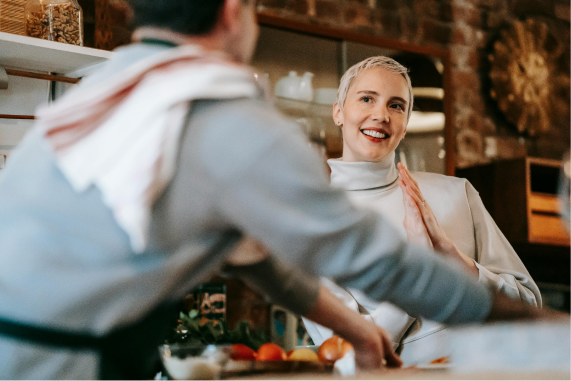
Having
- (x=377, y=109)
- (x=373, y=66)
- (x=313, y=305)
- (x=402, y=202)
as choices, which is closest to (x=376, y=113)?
(x=377, y=109)

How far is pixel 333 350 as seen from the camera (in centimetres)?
108

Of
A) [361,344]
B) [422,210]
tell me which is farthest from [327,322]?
[422,210]

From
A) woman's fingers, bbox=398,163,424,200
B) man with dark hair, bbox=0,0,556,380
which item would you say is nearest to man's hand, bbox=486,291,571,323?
man with dark hair, bbox=0,0,556,380

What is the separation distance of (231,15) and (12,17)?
155cm

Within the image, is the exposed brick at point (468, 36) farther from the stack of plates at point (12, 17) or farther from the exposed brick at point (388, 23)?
the stack of plates at point (12, 17)

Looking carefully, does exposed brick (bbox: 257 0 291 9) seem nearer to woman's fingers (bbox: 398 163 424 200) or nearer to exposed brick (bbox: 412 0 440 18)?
exposed brick (bbox: 412 0 440 18)

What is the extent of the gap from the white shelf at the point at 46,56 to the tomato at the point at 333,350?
143 centimetres

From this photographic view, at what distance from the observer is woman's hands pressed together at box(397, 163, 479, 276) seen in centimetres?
150

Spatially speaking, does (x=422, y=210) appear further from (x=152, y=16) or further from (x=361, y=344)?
(x=152, y=16)

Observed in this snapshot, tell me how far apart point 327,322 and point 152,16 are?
0.52 m

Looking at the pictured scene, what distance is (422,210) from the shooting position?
1.57 meters

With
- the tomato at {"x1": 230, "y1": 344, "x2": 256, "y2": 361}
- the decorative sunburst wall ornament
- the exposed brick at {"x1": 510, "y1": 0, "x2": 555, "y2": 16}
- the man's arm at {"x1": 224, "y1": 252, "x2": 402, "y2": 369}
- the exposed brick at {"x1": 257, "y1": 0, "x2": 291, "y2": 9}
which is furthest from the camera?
the exposed brick at {"x1": 510, "y1": 0, "x2": 555, "y2": 16}

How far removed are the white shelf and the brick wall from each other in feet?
5.20

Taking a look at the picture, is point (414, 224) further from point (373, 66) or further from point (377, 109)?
point (373, 66)
